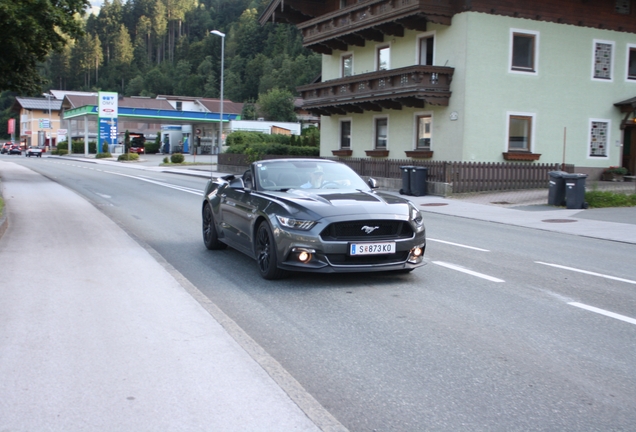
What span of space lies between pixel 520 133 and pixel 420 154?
402 centimetres

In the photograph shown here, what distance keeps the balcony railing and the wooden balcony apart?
6.69 feet

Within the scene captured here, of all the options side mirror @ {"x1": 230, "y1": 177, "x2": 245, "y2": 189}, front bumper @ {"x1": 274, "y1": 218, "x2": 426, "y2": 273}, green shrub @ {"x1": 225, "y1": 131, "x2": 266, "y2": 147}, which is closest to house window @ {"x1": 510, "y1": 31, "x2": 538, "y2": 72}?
side mirror @ {"x1": 230, "y1": 177, "x2": 245, "y2": 189}

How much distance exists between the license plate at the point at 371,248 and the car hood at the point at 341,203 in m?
0.34

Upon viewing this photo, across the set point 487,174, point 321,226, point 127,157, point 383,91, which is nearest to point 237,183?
point 321,226

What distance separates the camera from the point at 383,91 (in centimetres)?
2769

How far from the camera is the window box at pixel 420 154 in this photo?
27491mm

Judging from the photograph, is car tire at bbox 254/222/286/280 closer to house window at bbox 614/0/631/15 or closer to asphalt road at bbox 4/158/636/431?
asphalt road at bbox 4/158/636/431

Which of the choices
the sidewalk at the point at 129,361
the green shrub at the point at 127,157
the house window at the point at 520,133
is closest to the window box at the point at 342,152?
the house window at the point at 520,133

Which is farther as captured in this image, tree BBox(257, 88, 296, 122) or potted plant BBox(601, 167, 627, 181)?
tree BBox(257, 88, 296, 122)

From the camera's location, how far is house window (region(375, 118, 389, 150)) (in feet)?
101

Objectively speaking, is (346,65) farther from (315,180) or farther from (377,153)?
(315,180)

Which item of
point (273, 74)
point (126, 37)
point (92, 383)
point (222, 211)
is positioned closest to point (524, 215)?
point (222, 211)

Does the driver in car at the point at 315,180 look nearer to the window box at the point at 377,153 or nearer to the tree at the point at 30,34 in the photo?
the tree at the point at 30,34

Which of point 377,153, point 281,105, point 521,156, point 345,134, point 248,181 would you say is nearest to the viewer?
point 248,181
